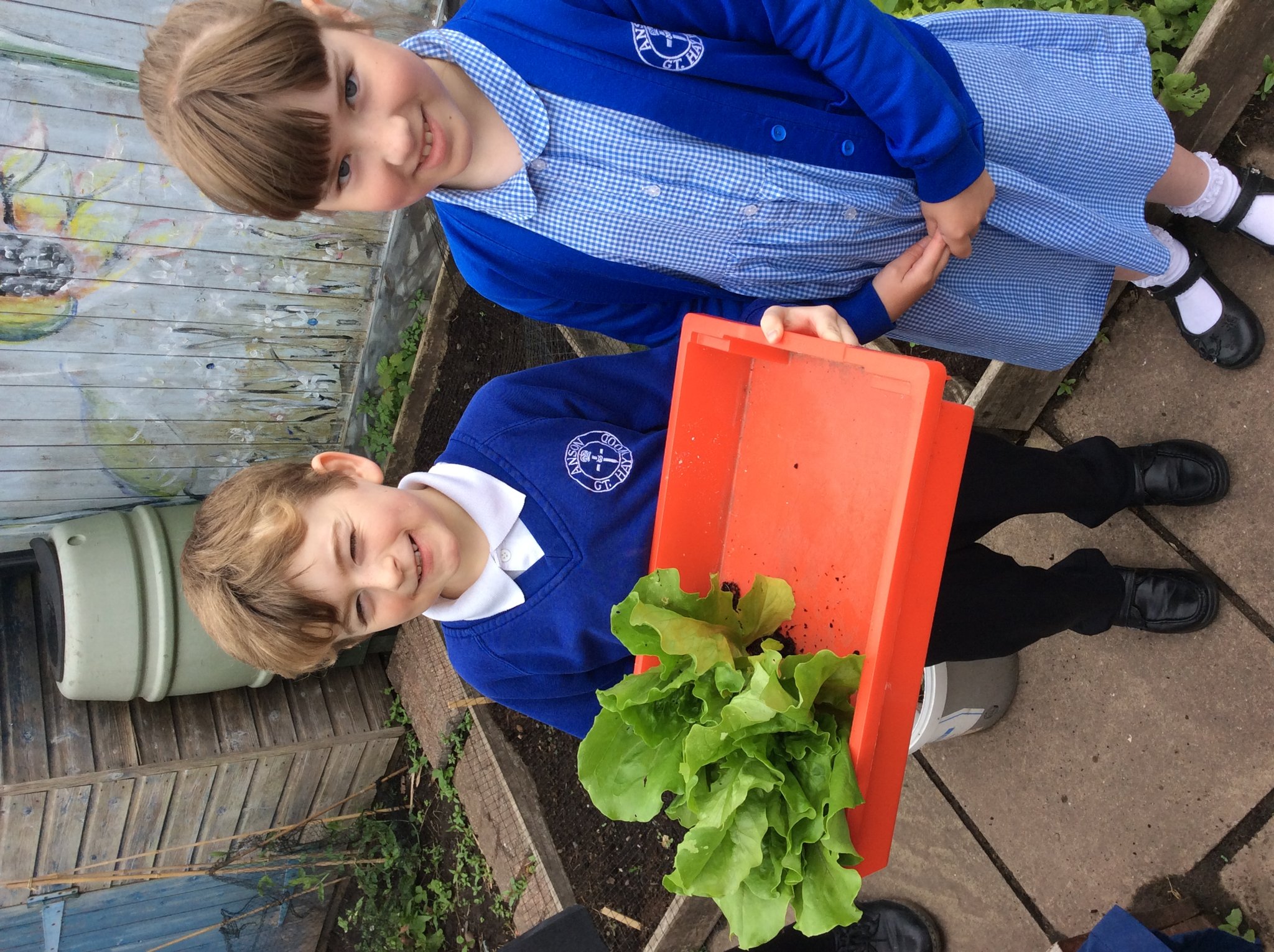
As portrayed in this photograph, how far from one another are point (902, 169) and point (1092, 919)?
1.93m

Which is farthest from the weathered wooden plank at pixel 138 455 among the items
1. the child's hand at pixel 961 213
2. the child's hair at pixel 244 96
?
the child's hand at pixel 961 213

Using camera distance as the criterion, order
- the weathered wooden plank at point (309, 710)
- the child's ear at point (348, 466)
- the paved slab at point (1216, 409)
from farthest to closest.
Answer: the weathered wooden plank at point (309, 710) < the paved slab at point (1216, 409) < the child's ear at point (348, 466)

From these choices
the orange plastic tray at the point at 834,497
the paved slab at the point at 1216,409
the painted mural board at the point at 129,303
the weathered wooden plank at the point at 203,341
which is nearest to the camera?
the orange plastic tray at the point at 834,497

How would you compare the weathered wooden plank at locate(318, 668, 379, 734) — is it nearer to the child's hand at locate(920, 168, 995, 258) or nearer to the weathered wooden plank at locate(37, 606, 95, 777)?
the weathered wooden plank at locate(37, 606, 95, 777)

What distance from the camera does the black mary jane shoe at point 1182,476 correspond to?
80.6 inches

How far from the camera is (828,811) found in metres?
1.19

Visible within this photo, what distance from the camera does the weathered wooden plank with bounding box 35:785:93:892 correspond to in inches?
123

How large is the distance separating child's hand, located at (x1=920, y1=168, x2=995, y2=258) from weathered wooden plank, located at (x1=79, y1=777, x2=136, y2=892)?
3.24 m

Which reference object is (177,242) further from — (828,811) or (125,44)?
(828,811)

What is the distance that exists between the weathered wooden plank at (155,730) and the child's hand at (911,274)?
10.2ft

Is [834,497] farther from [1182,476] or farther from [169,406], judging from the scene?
[169,406]

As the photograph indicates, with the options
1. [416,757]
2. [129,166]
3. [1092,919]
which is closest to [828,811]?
[1092,919]

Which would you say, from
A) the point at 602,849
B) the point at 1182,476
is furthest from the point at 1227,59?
the point at 602,849

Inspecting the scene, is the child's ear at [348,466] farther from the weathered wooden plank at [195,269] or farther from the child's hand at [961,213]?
the weathered wooden plank at [195,269]
